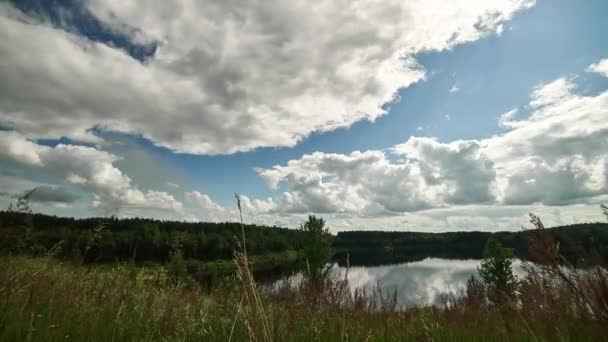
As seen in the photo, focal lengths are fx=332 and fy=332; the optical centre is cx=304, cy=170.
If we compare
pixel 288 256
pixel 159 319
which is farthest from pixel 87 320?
pixel 288 256

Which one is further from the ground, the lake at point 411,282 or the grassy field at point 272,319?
the grassy field at point 272,319

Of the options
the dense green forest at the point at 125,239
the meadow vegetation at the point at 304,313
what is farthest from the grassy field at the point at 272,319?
the dense green forest at the point at 125,239

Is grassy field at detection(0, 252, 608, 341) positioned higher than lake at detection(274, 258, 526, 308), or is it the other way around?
grassy field at detection(0, 252, 608, 341)

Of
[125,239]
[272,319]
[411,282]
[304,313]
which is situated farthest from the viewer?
[125,239]

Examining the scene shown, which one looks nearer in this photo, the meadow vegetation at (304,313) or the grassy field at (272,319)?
the meadow vegetation at (304,313)

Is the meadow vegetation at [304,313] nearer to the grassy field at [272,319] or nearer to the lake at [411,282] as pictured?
the grassy field at [272,319]

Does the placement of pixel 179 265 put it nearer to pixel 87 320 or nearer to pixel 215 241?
pixel 87 320

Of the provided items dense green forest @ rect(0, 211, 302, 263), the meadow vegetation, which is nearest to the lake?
the meadow vegetation

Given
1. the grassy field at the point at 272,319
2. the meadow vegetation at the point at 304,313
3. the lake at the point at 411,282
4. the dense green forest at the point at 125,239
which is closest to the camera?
the meadow vegetation at the point at 304,313

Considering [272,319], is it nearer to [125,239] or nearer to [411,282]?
[411,282]

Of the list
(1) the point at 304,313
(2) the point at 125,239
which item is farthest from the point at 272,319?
(2) the point at 125,239

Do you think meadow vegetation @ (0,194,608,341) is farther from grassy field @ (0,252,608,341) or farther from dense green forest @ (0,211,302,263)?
dense green forest @ (0,211,302,263)

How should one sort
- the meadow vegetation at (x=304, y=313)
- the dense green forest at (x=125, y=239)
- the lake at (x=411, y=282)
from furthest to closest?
the lake at (x=411, y=282)
the dense green forest at (x=125, y=239)
the meadow vegetation at (x=304, y=313)

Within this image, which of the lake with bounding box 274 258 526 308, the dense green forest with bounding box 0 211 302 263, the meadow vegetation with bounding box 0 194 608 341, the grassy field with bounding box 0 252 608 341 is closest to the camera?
the meadow vegetation with bounding box 0 194 608 341
